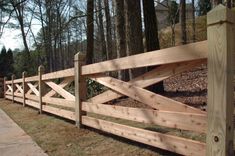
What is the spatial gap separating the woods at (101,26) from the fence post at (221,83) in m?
5.13

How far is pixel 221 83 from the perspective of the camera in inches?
135

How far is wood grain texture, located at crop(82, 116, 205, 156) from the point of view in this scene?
12.9ft

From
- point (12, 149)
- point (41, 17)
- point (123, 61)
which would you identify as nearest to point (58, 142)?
point (12, 149)

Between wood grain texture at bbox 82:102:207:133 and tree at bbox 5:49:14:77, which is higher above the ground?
tree at bbox 5:49:14:77

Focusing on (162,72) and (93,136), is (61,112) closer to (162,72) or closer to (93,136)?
(93,136)

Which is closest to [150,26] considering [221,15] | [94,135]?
[94,135]

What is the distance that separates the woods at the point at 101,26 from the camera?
9.23m

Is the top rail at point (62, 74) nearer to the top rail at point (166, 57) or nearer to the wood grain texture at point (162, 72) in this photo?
the top rail at point (166, 57)

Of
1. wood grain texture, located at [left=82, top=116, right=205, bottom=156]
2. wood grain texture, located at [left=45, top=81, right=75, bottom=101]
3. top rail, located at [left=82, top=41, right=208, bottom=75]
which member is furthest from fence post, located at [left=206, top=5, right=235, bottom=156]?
wood grain texture, located at [left=45, top=81, right=75, bottom=101]

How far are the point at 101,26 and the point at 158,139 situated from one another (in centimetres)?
2423

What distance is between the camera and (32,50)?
48.9 meters

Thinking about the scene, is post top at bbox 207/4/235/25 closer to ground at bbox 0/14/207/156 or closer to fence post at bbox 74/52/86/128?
ground at bbox 0/14/207/156

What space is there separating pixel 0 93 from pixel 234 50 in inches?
837

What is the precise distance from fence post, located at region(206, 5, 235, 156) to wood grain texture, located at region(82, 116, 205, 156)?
365 millimetres
